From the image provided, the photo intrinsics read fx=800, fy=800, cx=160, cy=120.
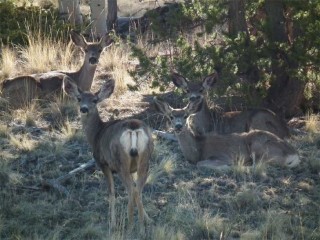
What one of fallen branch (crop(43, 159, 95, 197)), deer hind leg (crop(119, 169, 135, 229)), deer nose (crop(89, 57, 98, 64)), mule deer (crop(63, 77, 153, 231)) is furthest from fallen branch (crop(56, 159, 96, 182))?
deer nose (crop(89, 57, 98, 64))

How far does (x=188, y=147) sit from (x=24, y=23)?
25.4 ft

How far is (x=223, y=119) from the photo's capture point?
1366 cm

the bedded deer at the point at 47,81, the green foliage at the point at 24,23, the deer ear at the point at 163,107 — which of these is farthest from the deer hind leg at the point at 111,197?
the green foliage at the point at 24,23

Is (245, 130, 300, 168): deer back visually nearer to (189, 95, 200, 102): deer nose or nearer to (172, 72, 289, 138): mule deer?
(172, 72, 289, 138): mule deer

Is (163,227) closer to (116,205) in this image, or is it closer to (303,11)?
(116,205)

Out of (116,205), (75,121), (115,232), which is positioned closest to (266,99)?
(75,121)

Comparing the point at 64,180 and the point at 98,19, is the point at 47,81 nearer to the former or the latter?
the point at 64,180

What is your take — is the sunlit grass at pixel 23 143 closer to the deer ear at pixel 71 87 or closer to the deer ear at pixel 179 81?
the deer ear at pixel 71 87

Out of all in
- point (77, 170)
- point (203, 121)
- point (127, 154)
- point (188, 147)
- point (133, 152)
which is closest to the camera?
point (133, 152)

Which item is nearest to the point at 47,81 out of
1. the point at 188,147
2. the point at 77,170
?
the point at 188,147

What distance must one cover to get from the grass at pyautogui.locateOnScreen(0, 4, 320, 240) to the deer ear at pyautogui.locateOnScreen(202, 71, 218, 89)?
1.07 m

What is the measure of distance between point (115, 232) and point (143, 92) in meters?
6.94

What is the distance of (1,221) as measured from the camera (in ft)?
28.9

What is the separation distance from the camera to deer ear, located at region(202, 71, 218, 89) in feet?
40.7
